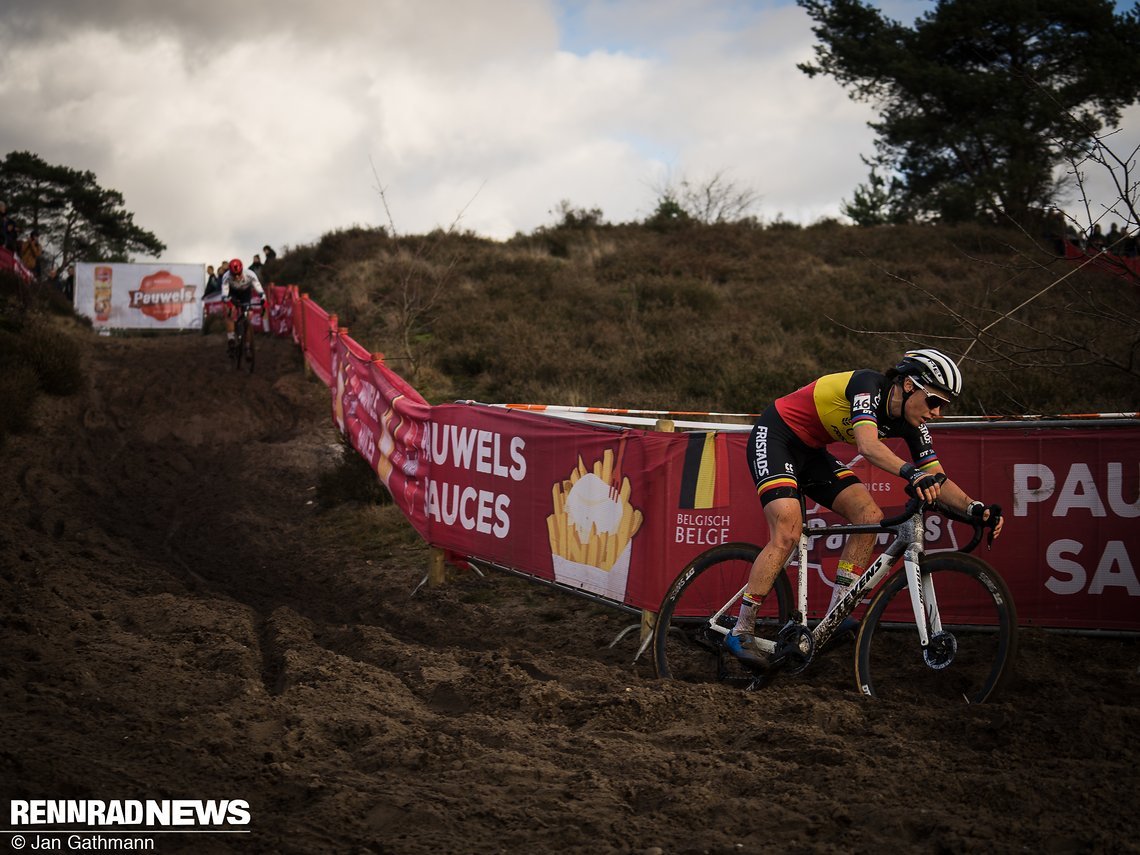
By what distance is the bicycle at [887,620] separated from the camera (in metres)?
4.91

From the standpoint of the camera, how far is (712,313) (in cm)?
1991

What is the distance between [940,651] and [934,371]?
4.52ft

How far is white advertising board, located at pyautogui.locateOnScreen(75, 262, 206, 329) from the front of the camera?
30.6m

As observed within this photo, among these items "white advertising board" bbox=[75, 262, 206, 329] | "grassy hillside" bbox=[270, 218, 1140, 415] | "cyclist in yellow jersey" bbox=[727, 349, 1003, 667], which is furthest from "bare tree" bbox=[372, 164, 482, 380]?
"cyclist in yellow jersey" bbox=[727, 349, 1003, 667]

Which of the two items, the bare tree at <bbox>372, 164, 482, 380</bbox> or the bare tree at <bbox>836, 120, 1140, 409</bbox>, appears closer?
the bare tree at <bbox>836, 120, 1140, 409</bbox>

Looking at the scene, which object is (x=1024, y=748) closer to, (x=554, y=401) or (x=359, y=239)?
(x=554, y=401)

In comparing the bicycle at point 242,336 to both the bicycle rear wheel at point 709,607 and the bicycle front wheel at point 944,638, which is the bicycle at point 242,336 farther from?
the bicycle front wheel at point 944,638

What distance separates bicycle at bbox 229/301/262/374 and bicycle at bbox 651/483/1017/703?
15.2 metres

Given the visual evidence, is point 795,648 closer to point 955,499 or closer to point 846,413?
point 955,499

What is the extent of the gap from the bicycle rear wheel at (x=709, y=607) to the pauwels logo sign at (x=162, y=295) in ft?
94.9

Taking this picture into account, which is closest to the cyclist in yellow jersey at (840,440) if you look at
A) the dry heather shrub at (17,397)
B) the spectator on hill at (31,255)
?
the dry heather shrub at (17,397)

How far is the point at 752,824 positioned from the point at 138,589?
20.3ft

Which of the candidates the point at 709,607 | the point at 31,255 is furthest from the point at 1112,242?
the point at 31,255

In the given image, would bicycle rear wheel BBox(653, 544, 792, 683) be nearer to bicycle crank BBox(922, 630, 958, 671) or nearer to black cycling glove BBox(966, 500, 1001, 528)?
bicycle crank BBox(922, 630, 958, 671)
